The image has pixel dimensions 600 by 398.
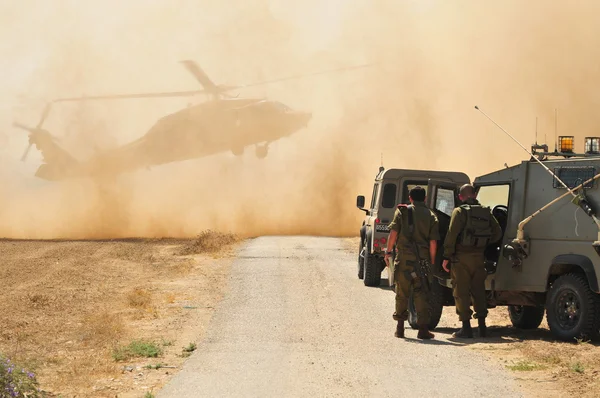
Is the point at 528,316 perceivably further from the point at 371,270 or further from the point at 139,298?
the point at 139,298

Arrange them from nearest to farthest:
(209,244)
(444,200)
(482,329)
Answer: (482,329)
(444,200)
(209,244)

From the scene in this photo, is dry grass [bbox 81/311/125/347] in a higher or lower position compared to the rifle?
lower

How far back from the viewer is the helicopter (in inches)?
1689

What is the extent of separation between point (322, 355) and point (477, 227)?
8.63 feet

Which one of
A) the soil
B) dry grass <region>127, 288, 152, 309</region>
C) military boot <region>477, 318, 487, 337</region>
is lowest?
dry grass <region>127, 288, 152, 309</region>

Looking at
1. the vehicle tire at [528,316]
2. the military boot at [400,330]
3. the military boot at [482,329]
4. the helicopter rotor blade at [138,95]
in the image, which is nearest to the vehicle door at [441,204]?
the military boot at [482,329]

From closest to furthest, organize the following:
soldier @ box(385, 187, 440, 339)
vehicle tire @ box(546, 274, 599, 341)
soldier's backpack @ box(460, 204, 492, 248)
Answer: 1. vehicle tire @ box(546, 274, 599, 341)
2. soldier's backpack @ box(460, 204, 492, 248)
3. soldier @ box(385, 187, 440, 339)

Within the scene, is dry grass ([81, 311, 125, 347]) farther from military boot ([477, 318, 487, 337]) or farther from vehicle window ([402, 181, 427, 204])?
vehicle window ([402, 181, 427, 204])

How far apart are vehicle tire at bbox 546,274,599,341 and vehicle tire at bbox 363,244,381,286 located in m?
7.04

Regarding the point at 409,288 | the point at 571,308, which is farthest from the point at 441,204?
the point at 571,308

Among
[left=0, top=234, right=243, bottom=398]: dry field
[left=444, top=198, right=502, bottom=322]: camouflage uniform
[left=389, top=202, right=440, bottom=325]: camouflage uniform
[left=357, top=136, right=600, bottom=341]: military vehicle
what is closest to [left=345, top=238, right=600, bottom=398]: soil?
[left=357, top=136, right=600, bottom=341]: military vehicle

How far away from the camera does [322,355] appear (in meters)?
9.50

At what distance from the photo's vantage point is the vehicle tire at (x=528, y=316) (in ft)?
39.1

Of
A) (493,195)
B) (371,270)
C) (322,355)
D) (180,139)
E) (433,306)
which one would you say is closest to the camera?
(322,355)
